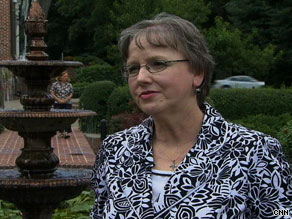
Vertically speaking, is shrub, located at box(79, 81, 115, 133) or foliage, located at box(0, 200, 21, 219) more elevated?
foliage, located at box(0, 200, 21, 219)

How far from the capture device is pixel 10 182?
6.75 metres

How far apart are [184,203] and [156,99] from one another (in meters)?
0.44

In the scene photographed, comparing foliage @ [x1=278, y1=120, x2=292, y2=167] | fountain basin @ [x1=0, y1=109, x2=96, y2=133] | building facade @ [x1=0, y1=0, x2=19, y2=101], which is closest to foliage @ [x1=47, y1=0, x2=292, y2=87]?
building facade @ [x1=0, y1=0, x2=19, y2=101]

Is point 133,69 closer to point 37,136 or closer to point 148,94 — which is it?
point 148,94

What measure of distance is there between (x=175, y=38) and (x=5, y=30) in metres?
30.0

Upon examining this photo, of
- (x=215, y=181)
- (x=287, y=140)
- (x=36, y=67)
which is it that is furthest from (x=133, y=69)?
(x=287, y=140)

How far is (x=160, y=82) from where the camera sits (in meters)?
2.64

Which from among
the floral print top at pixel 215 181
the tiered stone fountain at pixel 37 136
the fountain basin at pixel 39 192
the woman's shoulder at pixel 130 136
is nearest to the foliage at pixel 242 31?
the tiered stone fountain at pixel 37 136

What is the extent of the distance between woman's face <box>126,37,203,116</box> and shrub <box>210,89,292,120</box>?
14435mm

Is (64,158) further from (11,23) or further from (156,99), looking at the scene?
(11,23)

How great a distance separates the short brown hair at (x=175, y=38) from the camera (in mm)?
2674

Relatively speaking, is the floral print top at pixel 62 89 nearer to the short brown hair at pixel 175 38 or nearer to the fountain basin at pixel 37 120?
the fountain basin at pixel 37 120

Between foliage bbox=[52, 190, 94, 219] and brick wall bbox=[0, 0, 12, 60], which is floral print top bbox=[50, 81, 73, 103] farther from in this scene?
brick wall bbox=[0, 0, 12, 60]

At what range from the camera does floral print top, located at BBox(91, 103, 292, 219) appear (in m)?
2.51
